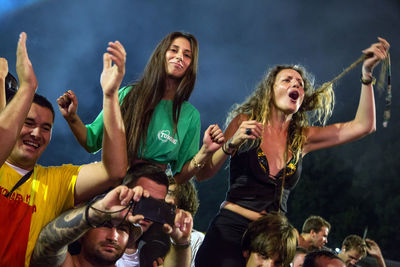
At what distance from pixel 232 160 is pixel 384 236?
33.6 ft

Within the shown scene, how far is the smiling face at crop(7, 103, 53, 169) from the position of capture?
5.63 feet

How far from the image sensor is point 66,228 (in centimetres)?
161

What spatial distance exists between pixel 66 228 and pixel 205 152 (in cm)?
65

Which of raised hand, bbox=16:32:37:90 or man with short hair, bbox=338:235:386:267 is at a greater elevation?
raised hand, bbox=16:32:37:90

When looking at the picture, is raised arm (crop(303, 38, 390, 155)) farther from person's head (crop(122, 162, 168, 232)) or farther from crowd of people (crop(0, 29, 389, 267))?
person's head (crop(122, 162, 168, 232))

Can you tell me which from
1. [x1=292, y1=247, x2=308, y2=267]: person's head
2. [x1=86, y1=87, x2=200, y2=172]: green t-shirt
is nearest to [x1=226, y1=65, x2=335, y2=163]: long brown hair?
[x1=86, y1=87, x2=200, y2=172]: green t-shirt

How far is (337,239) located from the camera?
11414 mm

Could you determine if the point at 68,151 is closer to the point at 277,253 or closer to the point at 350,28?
the point at 350,28

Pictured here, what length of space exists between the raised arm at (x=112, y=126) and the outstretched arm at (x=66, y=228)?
0.12 meters

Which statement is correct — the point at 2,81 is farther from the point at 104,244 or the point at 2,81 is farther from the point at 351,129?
the point at 351,129

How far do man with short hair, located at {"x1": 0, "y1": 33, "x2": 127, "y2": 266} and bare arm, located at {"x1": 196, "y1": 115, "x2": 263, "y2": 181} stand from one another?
486 millimetres

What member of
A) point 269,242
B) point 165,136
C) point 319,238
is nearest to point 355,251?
→ point 319,238

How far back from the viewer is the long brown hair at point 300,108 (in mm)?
2193

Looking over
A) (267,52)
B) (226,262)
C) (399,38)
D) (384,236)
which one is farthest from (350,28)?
(226,262)
